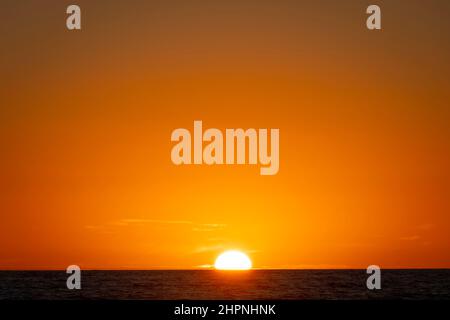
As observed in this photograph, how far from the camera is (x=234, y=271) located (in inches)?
6117
